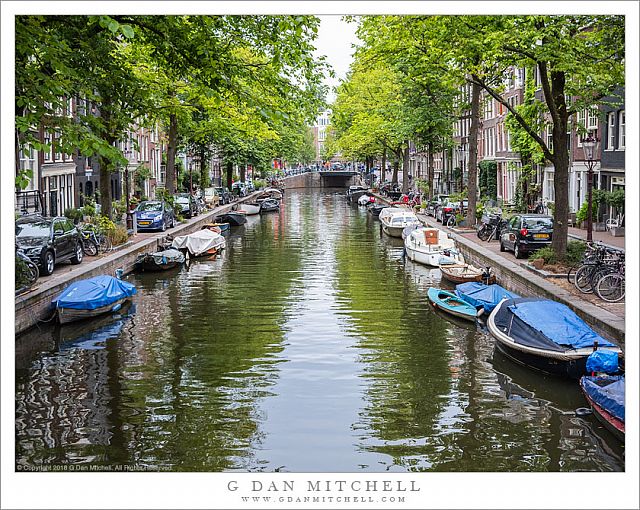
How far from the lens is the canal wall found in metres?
22.1

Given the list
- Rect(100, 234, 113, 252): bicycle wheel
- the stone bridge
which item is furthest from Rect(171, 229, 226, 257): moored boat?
the stone bridge

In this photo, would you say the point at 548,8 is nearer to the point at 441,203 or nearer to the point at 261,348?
the point at 261,348

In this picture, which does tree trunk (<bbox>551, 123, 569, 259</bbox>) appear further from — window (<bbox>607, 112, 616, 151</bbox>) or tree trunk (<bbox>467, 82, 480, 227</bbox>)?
tree trunk (<bbox>467, 82, 480, 227</bbox>)

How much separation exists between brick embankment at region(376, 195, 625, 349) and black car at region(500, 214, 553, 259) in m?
0.72

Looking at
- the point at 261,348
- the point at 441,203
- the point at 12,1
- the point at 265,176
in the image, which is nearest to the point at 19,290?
the point at 261,348

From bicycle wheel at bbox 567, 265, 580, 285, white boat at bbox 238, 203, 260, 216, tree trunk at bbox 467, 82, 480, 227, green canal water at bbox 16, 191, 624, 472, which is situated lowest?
green canal water at bbox 16, 191, 624, 472

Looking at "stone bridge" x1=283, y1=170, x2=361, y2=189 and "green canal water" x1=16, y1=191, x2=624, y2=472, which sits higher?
"stone bridge" x1=283, y1=170, x2=361, y2=189

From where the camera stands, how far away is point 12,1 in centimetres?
1063

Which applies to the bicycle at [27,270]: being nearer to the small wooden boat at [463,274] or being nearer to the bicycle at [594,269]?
the small wooden boat at [463,274]

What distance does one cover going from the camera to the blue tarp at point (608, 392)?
1385 cm

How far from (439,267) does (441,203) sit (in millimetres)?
20418

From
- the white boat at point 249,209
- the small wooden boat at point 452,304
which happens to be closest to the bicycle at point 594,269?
the small wooden boat at point 452,304

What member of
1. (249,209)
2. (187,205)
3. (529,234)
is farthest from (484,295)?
(249,209)

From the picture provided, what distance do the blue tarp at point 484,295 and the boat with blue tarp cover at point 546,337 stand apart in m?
3.75
